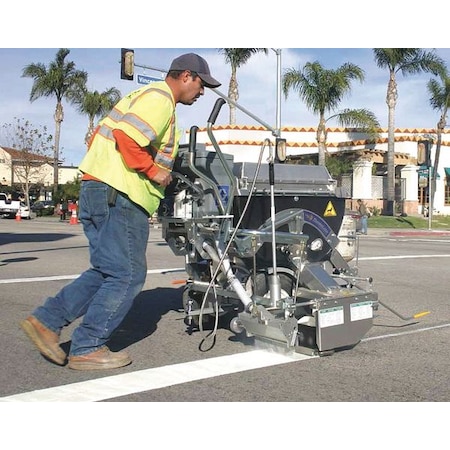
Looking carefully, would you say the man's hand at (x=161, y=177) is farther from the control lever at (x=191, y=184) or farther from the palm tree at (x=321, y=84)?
the palm tree at (x=321, y=84)

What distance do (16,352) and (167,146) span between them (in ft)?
6.23

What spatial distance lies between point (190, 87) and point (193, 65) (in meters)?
0.15

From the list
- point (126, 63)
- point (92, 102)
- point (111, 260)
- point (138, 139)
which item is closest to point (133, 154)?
point (138, 139)

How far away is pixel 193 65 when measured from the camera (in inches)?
173

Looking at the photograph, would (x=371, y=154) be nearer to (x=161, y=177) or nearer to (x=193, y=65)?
(x=193, y=65)

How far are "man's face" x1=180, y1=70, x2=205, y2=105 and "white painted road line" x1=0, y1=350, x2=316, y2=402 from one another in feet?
5.99

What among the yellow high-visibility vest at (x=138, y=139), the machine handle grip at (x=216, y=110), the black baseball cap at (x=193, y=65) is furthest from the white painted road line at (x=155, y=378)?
the black baseball cap at (x=193, y=65)

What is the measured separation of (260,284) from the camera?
507cm

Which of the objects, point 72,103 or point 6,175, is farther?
point 6,175

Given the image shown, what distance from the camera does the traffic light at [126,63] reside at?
61.6 ft

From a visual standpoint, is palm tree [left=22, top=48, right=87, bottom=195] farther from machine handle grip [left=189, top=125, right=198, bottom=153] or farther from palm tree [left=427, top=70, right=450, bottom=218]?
machine handle grip [left=189, top=125, right=198, bottom=153]

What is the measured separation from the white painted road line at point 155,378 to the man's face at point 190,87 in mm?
1826
